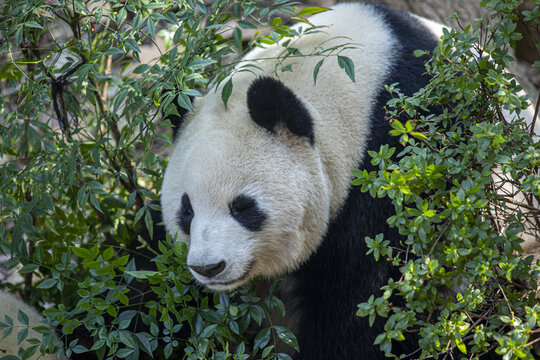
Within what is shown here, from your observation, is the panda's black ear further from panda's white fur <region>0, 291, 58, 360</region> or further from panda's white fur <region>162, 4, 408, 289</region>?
panda's white fur <region>0, 291, 58, 360</region>

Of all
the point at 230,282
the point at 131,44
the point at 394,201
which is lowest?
the point at 230,282

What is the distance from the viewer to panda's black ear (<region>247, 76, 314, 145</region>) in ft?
7.18

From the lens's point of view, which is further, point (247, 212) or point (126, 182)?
point (126, 182)

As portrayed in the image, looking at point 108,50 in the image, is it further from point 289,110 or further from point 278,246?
point 278,246

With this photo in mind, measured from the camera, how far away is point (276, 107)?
2.23 meters

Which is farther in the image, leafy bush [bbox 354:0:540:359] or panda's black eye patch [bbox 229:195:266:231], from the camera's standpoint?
panda's black eye patch [bbox 229:195:266:231]

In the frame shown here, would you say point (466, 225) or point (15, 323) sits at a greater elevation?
point (466, 225)

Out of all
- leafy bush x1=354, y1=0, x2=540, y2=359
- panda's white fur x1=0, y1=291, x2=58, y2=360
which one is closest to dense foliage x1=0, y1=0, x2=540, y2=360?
leafy bush x1=354, y1=0, x2=540, y2=359

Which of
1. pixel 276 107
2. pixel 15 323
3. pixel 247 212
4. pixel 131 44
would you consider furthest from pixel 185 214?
pixel 15 323

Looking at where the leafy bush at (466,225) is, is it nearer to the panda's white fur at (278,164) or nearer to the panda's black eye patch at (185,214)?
the panda's white fur at (278,164)

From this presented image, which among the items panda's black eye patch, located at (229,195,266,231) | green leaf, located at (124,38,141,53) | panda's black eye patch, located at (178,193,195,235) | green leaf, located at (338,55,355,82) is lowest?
panda's black eye patch, located at (178,193,195,235)

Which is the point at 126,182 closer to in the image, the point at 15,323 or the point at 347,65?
the point at 15,323

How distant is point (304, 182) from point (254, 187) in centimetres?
20

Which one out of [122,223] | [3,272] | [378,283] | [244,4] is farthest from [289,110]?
[3,272]
